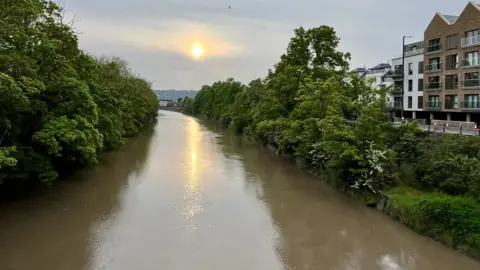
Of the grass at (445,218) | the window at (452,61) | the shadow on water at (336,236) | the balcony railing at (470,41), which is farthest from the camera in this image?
the window at (452,61)

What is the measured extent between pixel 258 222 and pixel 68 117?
359 inches

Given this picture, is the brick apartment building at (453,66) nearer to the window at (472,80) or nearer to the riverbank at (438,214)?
the window at (472,80)

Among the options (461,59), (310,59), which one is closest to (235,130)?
(310,59)

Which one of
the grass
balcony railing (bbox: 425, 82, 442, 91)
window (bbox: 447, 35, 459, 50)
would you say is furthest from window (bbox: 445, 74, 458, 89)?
the grass

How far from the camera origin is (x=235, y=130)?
53438 mm

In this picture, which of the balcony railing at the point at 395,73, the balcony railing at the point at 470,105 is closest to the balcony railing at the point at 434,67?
the balcony railing at the point at 470,105

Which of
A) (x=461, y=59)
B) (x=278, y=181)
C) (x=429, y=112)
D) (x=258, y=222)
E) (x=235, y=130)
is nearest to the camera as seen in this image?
(x=258, y=222)

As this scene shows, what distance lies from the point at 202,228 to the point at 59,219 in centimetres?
535

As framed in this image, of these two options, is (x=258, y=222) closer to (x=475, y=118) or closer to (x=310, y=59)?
→ (x=310, y=59)

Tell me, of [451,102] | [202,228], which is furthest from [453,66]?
[202,228]

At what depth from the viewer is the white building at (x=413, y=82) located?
39.2 metres

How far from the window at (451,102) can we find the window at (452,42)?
4.01 meters

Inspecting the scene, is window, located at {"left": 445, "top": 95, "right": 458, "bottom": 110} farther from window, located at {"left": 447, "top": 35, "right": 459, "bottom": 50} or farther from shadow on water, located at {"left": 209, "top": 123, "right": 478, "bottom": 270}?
shadow on water, located at {"left": 209, "top": 123, "right": 478, "bottom": 270}

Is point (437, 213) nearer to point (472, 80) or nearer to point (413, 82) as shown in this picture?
point (472, 80)
